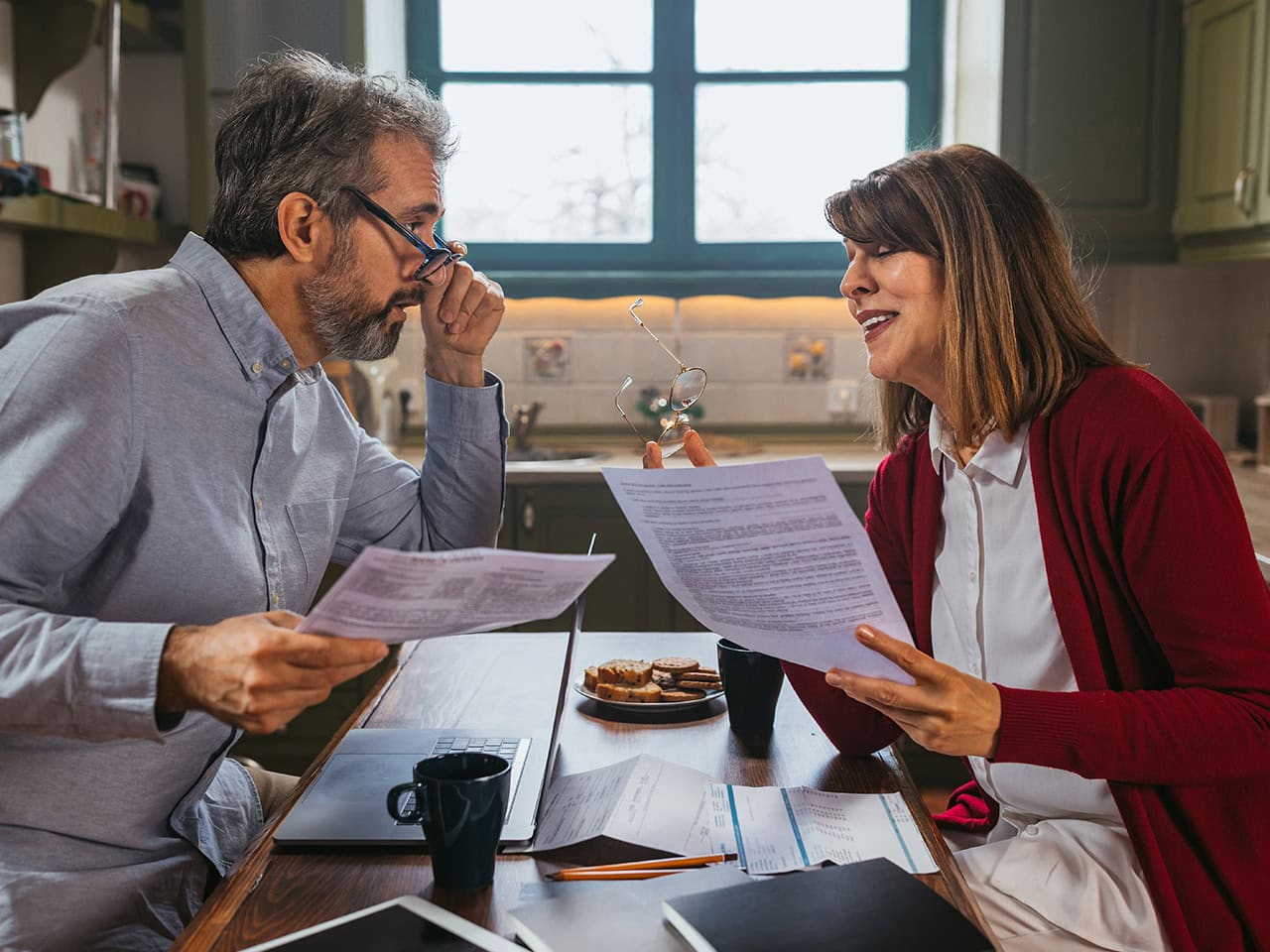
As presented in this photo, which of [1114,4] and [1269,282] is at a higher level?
[1114,4]

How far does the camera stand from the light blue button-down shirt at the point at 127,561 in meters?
1.05

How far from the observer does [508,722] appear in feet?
4.61

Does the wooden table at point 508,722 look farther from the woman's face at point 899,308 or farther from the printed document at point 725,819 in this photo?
the woman's face at point 899,308

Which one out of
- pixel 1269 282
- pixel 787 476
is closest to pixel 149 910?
pixel 787 476

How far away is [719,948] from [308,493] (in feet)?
2.97

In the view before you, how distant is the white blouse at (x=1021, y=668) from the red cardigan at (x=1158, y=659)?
0.14ft

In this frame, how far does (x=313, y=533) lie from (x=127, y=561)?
0.96 feet

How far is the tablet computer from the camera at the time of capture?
2.74 ft

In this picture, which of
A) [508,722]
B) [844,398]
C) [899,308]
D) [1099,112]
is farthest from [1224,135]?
[508,722]

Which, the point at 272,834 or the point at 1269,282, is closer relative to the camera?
the point at 272,834

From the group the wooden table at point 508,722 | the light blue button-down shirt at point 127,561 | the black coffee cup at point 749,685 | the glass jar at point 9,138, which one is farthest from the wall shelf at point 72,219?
the black coffee cup at point 749,685

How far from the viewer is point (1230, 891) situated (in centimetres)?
119

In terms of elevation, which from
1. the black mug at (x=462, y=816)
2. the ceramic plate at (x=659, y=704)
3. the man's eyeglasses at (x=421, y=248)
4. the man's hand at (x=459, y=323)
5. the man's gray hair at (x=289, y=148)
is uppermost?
the man's gray hair at (x=289, y=148)

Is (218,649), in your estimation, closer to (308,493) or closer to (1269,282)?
(308,493)
